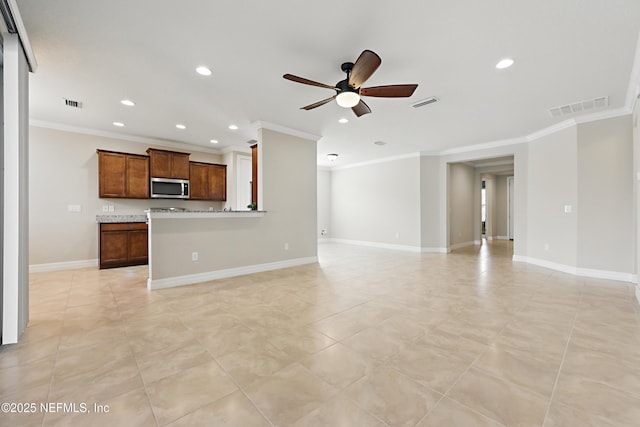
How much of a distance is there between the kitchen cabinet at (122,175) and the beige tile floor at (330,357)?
90.6 inches

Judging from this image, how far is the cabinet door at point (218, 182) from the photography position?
6.75 m

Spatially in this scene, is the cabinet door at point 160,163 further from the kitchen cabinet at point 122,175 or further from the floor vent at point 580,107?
the floor vent at point 580,107

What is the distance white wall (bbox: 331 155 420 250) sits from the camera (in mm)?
7457

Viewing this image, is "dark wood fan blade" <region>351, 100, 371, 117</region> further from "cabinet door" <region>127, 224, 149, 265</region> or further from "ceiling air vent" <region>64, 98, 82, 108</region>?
"cabinet door" <region>127, 224, 149, 265</region>

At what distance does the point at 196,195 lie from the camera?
257 inches

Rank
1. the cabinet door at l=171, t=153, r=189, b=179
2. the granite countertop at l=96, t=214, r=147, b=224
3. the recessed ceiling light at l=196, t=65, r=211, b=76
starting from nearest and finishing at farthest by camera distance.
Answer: the recessed ceiling light at l=196, t=65, r=211, b=76, the granite countertop at l=96, t=214, r=147, b=224, the cabinet door at l=171, t=153, r=189, b=179

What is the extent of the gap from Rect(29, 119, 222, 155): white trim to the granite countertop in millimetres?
1671

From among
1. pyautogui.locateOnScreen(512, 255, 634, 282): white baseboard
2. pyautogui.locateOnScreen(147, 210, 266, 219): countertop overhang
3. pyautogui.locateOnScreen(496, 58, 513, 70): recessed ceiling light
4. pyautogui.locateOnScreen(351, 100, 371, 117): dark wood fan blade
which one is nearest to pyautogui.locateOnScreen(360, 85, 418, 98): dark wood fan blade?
pyautogui.locateOnScreen(351, 100, 371, 117): dark wood fan blade

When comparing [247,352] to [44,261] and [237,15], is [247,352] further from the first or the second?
[44,261]

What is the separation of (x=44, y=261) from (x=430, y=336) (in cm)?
667

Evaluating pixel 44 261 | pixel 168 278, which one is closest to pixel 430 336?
pixel 168 278

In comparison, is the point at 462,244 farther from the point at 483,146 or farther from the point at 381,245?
the point at 483,146

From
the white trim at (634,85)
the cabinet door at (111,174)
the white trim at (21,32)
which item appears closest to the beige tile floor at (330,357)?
the cabinet door at (111,174)

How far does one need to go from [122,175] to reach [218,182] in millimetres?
1987
